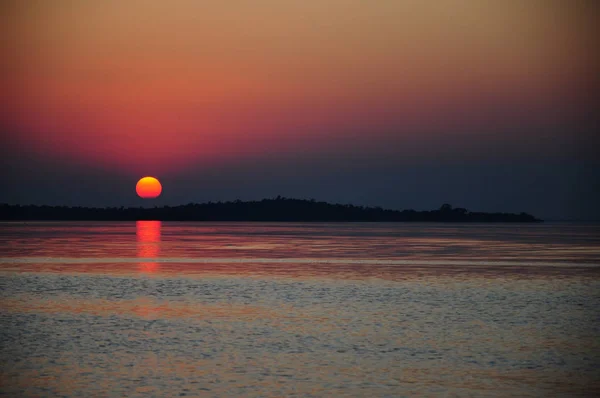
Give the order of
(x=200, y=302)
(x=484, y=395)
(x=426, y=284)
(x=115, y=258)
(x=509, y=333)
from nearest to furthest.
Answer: (x=484, y=395)
(x=509, y=333)
(x=200, y=302)
(x=426, y=284)
(x=115, y=258)

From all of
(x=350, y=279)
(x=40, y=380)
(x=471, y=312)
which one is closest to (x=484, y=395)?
(x=40, y=380)

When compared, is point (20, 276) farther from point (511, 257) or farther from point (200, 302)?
point (511, 257)

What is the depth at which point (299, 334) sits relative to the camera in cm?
2108

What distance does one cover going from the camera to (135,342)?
19.8 metres

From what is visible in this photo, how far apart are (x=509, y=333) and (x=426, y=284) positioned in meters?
13.7

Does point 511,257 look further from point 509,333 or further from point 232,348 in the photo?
point 232,348

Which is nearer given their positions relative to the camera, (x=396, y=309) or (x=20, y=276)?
(x=396, y=309)

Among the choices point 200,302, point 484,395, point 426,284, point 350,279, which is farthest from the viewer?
point 350,279

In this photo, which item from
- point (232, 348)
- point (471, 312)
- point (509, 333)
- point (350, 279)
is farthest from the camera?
point (350, 279)

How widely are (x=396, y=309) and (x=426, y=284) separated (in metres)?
9.12

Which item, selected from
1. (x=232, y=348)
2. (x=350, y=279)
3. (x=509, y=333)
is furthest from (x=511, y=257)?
(x=232, y=348)

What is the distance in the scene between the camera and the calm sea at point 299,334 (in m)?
15.4

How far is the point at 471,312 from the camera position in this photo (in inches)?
1017

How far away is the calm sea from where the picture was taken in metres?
15.4
